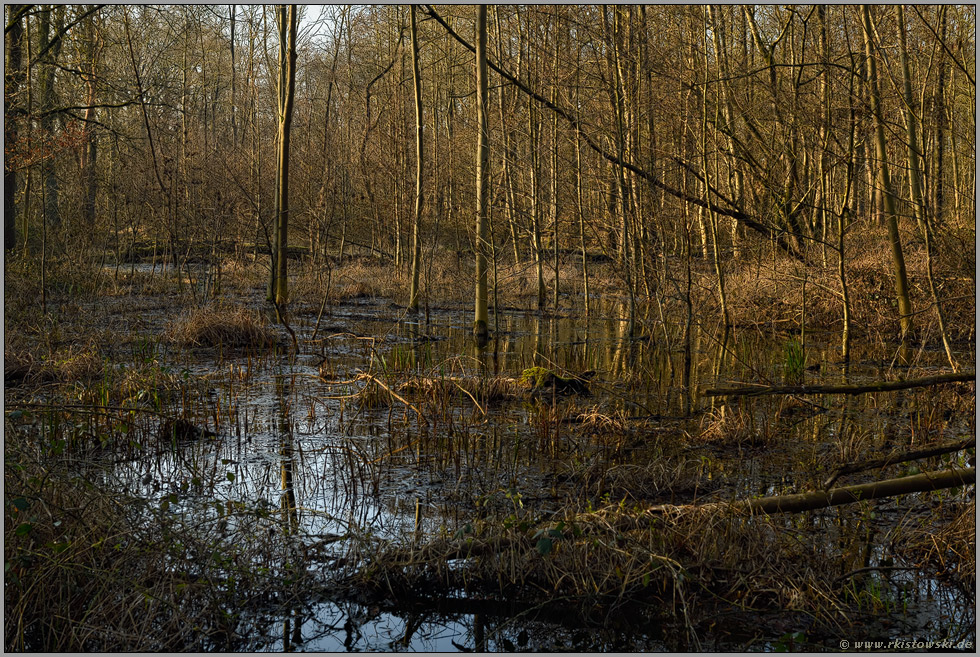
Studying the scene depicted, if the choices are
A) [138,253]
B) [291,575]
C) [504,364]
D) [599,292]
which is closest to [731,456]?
[291,575]

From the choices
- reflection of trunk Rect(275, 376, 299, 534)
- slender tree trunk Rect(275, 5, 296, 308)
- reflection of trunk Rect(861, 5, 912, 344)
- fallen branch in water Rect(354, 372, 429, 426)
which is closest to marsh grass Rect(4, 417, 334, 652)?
reflection of trunk Rect(275, 376, 299, 534)

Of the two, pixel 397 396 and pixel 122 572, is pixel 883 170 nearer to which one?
pixel 397 396

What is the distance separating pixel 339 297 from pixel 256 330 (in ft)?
20.5

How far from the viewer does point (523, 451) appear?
632 cm

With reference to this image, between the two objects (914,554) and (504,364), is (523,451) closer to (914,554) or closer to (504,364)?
(914,554)

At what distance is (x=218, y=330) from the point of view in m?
11.4

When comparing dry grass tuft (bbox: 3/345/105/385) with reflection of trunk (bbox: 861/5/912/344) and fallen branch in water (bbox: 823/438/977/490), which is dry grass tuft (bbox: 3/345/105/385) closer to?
fallen branch in water (bbox: 823/438/977/490)

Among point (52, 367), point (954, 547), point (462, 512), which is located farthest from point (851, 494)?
point (52, 367)

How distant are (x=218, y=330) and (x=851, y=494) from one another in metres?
9.46

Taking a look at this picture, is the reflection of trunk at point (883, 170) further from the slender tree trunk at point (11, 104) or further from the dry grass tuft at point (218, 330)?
the slender tree trunk at point (11, 104)

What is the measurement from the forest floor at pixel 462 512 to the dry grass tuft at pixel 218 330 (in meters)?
1.10

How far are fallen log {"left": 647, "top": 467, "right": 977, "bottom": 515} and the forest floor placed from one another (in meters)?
0.08

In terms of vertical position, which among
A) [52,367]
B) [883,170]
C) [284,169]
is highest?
[284,169]

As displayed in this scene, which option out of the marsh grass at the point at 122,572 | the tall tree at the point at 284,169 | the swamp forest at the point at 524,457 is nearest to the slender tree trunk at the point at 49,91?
the swamp forest at the point at 524,457
